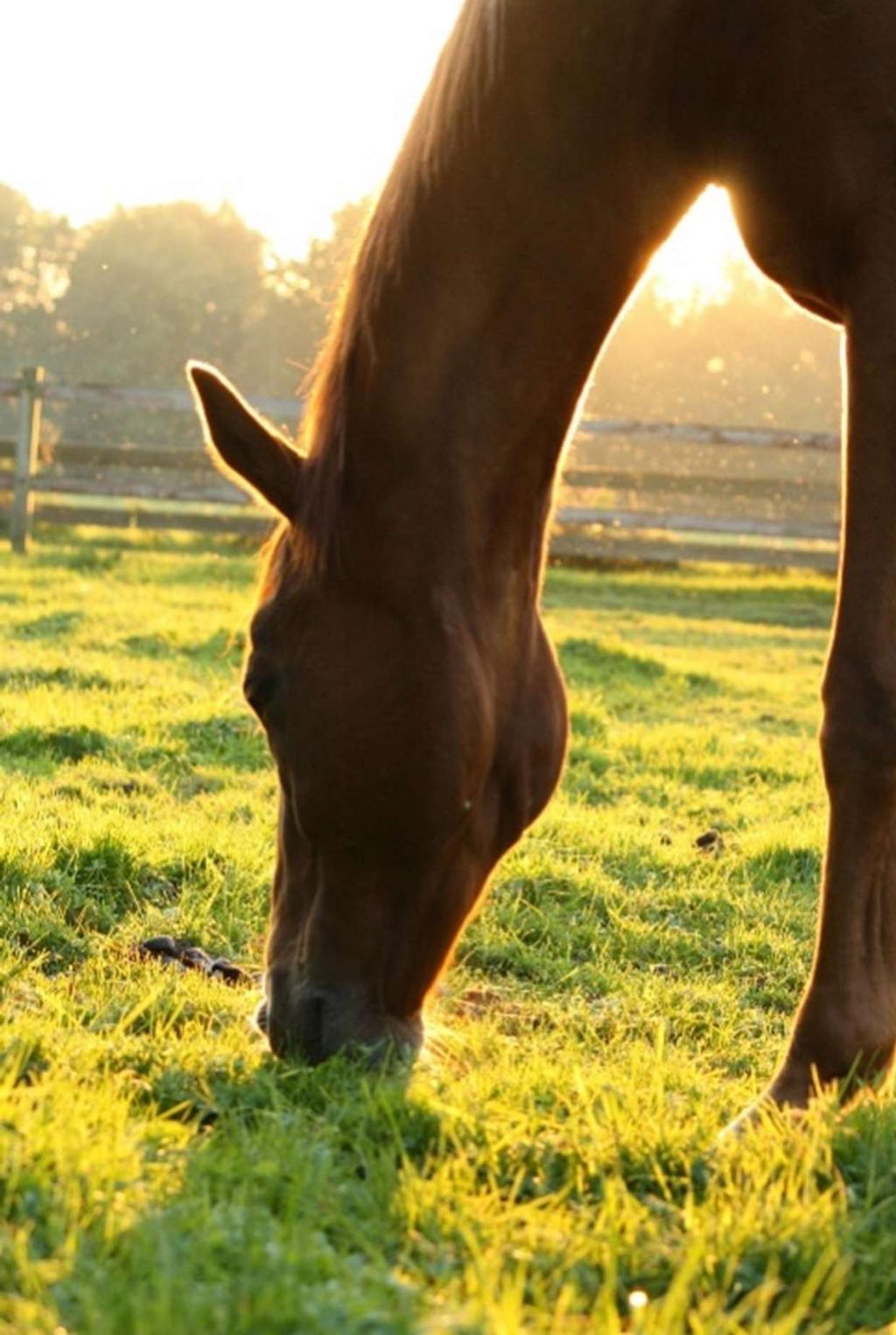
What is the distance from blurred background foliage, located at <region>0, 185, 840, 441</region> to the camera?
40.4 metres

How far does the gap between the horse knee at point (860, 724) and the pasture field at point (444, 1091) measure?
0.51m

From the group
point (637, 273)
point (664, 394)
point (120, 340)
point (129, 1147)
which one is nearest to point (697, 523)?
point (637, 273)

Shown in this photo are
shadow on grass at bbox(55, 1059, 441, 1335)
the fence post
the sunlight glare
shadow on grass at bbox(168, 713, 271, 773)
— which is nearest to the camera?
shadow on grass at bbox(55, 1059, 441, 1335)

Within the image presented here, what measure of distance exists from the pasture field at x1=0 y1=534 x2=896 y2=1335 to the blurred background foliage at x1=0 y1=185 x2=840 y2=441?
32265 millimetres

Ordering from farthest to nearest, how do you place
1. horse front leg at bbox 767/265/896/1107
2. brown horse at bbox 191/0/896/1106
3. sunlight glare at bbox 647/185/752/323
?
sunlight glare at bbox 647/185/752/323
brown horse at bbox 191/0/896/1106
horse front leg at bbox 767/265/896/1107

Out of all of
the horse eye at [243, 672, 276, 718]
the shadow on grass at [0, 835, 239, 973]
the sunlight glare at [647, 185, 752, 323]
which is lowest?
the shadow on grass at [0, 835, 239, 973]

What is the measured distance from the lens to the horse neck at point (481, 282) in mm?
2744

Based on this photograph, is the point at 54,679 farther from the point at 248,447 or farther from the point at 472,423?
the point at 472,423

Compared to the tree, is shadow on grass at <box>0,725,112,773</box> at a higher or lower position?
lower

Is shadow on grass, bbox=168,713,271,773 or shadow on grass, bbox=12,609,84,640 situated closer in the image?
shadow on grass, bbox=168,713,271,773

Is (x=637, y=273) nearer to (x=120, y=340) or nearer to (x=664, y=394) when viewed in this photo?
(x=664, y=394)

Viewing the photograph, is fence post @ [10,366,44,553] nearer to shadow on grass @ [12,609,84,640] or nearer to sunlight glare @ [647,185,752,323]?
shadow on grass @ [12,609,84,640]

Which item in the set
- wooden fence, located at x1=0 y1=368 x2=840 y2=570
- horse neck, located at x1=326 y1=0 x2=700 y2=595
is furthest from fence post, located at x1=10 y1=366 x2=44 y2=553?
horse neck, located at x1=326 y1=0 x2=700 y2=595

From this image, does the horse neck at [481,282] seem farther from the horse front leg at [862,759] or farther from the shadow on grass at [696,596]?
the shadow on grass at [696,596]
